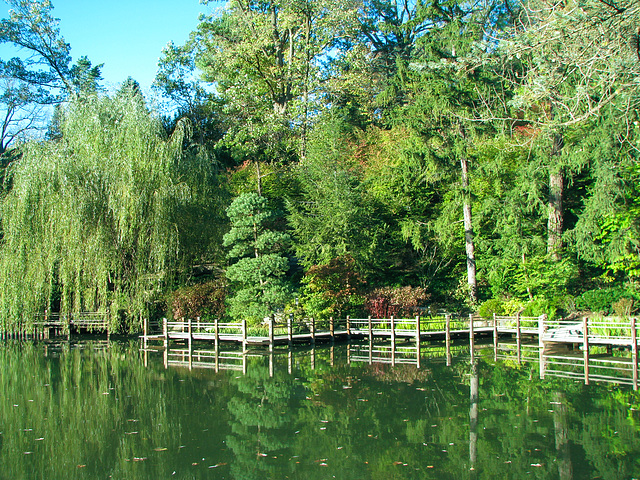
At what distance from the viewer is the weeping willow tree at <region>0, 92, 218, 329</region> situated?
2205 cm

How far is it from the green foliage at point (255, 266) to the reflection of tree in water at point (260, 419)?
6943mm

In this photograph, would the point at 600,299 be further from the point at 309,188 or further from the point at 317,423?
the point at 317,423

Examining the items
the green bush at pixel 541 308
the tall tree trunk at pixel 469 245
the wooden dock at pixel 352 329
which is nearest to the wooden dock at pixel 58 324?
the wooden dock at pixel 352 329

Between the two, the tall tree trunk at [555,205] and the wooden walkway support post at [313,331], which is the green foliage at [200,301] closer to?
the wooden walkway support post at [313,331]

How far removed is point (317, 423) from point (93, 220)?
15629 millimetres

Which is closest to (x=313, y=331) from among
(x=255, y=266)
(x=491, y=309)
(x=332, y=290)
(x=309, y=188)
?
(x=332, y=290)

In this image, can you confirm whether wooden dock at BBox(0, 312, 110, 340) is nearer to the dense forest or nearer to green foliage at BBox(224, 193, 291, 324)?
the dense forest

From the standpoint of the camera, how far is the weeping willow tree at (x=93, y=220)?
72.3 feet

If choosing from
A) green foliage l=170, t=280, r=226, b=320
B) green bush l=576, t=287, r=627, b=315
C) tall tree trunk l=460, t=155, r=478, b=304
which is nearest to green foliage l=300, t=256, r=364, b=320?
green foliage l=170, t=280, r=226, b=320

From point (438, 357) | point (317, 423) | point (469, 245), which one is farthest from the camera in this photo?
point (469, 245)

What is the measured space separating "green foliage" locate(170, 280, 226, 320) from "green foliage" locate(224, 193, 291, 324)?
644 mm

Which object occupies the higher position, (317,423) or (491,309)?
(491,309)

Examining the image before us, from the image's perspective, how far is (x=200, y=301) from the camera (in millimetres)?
24531

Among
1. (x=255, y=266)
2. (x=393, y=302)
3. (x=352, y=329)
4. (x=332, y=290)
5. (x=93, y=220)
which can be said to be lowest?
(x=352, y=329)
